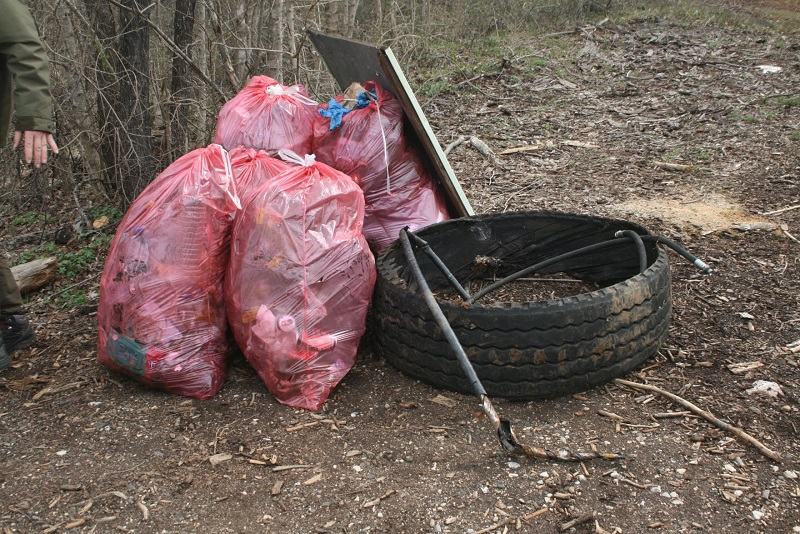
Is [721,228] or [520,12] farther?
[520,12]

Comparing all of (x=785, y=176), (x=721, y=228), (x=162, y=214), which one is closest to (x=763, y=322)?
(x=721, y=228)

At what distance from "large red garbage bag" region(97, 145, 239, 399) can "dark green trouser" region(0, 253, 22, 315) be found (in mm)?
643

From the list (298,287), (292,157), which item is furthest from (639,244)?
(292,157)

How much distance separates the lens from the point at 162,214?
9.40 feet

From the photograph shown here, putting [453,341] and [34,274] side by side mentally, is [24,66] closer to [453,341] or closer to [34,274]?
[34,274]

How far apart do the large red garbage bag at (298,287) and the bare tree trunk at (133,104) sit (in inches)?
89.2

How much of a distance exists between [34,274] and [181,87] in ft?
6.37

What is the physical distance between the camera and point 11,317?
3.28 metres

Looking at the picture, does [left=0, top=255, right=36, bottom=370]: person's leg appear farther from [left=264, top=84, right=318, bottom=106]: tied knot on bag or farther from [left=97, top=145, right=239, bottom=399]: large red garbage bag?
[left=264, top=84, right=318, bottom=106]: tied knot on bag

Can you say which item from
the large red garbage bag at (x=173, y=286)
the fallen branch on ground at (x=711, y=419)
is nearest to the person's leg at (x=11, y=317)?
the large red garbage bag at (x=173, y=286)

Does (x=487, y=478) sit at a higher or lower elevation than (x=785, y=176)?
lower

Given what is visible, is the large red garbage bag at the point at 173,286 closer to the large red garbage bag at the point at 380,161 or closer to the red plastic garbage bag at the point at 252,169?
the red plastic garbage bag at the point at 252,169

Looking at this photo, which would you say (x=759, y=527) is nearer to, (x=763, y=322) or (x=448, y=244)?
(x=763, y=322)

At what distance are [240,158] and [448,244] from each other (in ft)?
3.95
